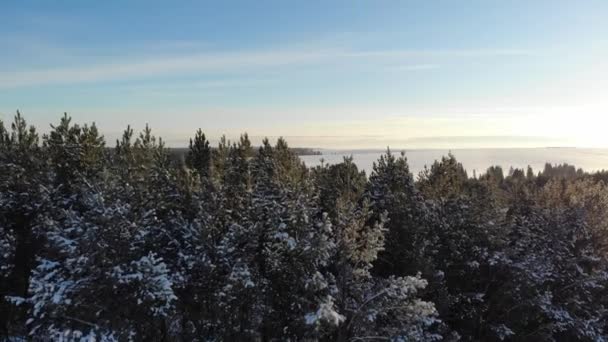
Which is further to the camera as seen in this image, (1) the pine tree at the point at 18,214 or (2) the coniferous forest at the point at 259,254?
(1) the pine tree at the point at 18,214

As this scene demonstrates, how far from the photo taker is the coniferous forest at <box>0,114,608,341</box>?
1296 cm

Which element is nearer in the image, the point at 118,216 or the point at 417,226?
the point at 118,216

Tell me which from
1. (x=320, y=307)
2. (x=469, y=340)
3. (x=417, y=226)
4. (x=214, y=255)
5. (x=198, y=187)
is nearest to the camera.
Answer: (x=320, y=307)

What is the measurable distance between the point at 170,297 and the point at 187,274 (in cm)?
193

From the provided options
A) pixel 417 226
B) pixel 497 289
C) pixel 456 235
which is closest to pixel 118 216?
pixel 417 226

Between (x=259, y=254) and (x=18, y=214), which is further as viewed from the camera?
(x=18, y=214)

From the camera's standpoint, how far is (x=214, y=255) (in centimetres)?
1427

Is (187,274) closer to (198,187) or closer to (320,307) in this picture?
(198,187)

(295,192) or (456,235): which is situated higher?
(295,192)

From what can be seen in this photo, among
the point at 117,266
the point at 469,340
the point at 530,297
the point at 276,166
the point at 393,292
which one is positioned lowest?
the point at 469,340

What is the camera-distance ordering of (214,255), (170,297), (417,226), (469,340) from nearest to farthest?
1. (170,297)
2. (214,255)
3. (417,226)
4. (469,340)

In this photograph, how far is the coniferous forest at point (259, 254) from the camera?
42.5 feet

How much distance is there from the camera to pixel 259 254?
1470 cm

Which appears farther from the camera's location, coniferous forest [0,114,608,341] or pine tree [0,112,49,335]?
pine tree [0,112,49,335]
